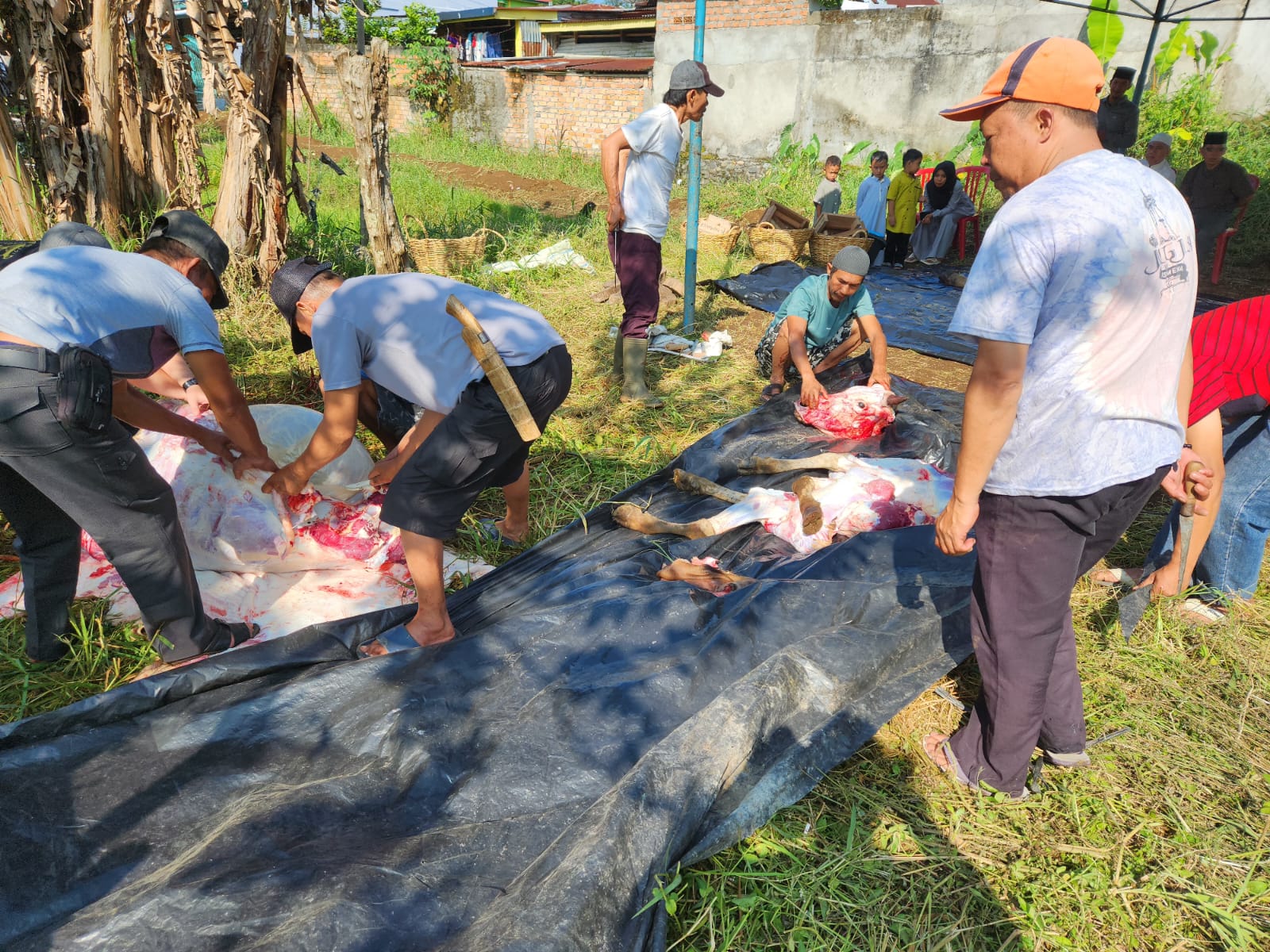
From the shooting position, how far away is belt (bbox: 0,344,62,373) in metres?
2.23

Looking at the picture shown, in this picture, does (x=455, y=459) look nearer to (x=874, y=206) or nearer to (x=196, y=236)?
(x=196, y=236)

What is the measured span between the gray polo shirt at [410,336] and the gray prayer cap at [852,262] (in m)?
2.57

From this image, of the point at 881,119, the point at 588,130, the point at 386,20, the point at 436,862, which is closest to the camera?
the point at 436,862

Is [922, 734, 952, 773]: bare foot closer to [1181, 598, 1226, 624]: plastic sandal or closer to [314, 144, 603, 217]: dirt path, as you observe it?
[1181, 598, 1226, 624]: plastic sandal

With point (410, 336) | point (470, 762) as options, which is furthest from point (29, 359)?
point (470, 762)

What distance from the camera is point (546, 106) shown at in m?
17.4

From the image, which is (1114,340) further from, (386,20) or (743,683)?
(386,20)

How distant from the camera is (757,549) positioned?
10.6ft

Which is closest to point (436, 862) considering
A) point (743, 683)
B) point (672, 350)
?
point (743, 683)

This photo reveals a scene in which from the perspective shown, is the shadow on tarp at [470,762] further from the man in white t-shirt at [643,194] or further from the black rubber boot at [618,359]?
the black rubber boot at [618,359]

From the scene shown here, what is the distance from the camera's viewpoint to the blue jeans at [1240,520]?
2941 millimetres

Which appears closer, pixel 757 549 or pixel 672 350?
pixel 757 549

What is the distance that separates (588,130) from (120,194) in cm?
1241

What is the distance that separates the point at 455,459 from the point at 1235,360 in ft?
8.89
